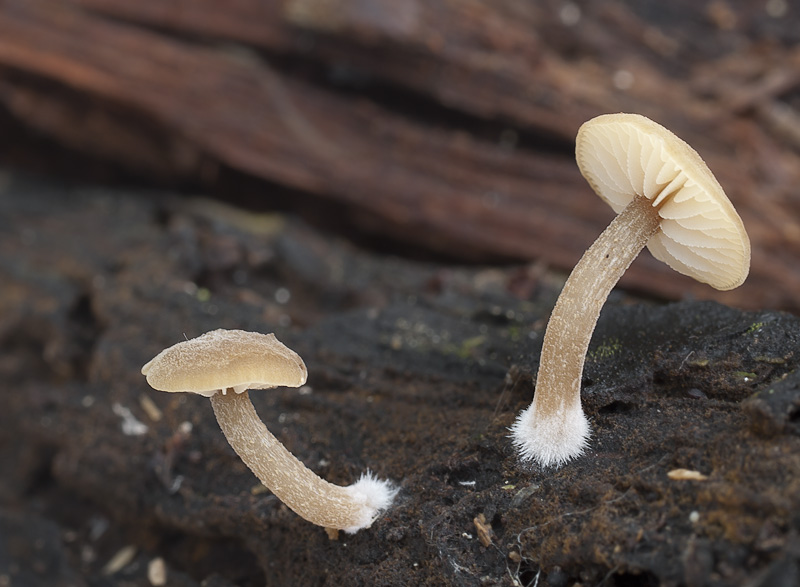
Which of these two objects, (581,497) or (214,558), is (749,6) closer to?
(581,497)

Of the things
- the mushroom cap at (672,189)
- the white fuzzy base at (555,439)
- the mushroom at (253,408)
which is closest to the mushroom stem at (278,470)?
the mushroom at (253,408)

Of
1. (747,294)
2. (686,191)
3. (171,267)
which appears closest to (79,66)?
(171,267)

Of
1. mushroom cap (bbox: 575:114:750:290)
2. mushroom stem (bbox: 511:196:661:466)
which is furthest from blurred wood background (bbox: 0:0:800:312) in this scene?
mushroom stem (bbox: 511:196:661:466)

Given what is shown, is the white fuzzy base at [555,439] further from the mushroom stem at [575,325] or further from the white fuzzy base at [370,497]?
the white fuzzy base at [370,497]

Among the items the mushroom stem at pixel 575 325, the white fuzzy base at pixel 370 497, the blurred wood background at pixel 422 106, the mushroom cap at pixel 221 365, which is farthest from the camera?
the blurred wood background at pixel 422 106

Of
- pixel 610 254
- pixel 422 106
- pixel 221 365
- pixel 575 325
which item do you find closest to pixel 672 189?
pixel 610 254
